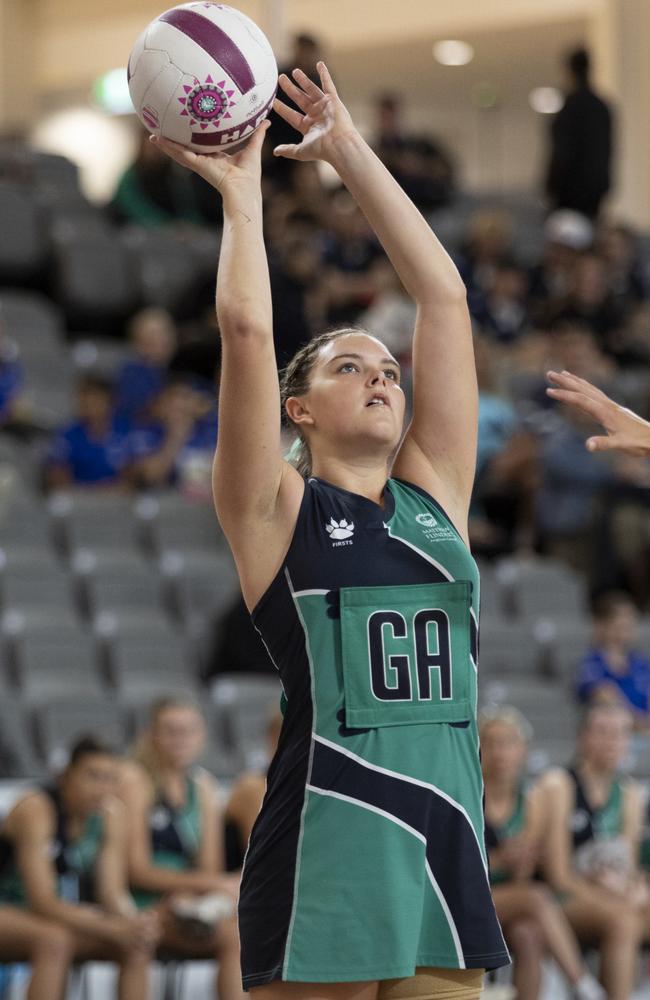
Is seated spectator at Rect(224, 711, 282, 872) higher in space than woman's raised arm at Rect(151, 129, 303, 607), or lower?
lower

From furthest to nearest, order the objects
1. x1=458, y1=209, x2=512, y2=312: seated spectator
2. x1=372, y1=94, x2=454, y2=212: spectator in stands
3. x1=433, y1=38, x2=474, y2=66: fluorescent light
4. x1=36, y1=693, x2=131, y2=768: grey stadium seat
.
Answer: x1=433, y1=38, x2=474, y2=66: fluorescent light → x1=372, y1=94, x2=454, y2=212: spectator in stands → x1=458, y1=209, x2=512, y2=312: seated spectator → x1=36, y1=693, x2=131, y2=768: grey stadium seat

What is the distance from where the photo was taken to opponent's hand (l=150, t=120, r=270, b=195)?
2.53 m

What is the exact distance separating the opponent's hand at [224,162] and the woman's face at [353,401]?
11.7 inches

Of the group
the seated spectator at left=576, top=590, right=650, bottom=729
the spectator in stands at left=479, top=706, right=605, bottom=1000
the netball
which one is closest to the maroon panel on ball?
the netball

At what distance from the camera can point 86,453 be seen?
8344 mm

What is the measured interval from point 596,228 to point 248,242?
9.76 m

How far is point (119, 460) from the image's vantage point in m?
8.35

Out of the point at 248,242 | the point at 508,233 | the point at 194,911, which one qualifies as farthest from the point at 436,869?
the point at 508,233

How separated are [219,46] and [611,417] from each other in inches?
33.6

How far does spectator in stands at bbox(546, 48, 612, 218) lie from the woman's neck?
30.7 ft

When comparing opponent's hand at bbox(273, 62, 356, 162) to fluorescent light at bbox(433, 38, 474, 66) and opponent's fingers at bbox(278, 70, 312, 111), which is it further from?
fluorescent light at bbox(433, 38, 474, 66)

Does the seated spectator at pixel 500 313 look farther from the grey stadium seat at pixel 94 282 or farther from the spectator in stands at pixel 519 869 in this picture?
the spectator in stands at pixel 519 869

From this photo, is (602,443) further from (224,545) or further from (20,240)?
(20,240)

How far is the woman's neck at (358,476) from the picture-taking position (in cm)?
261
